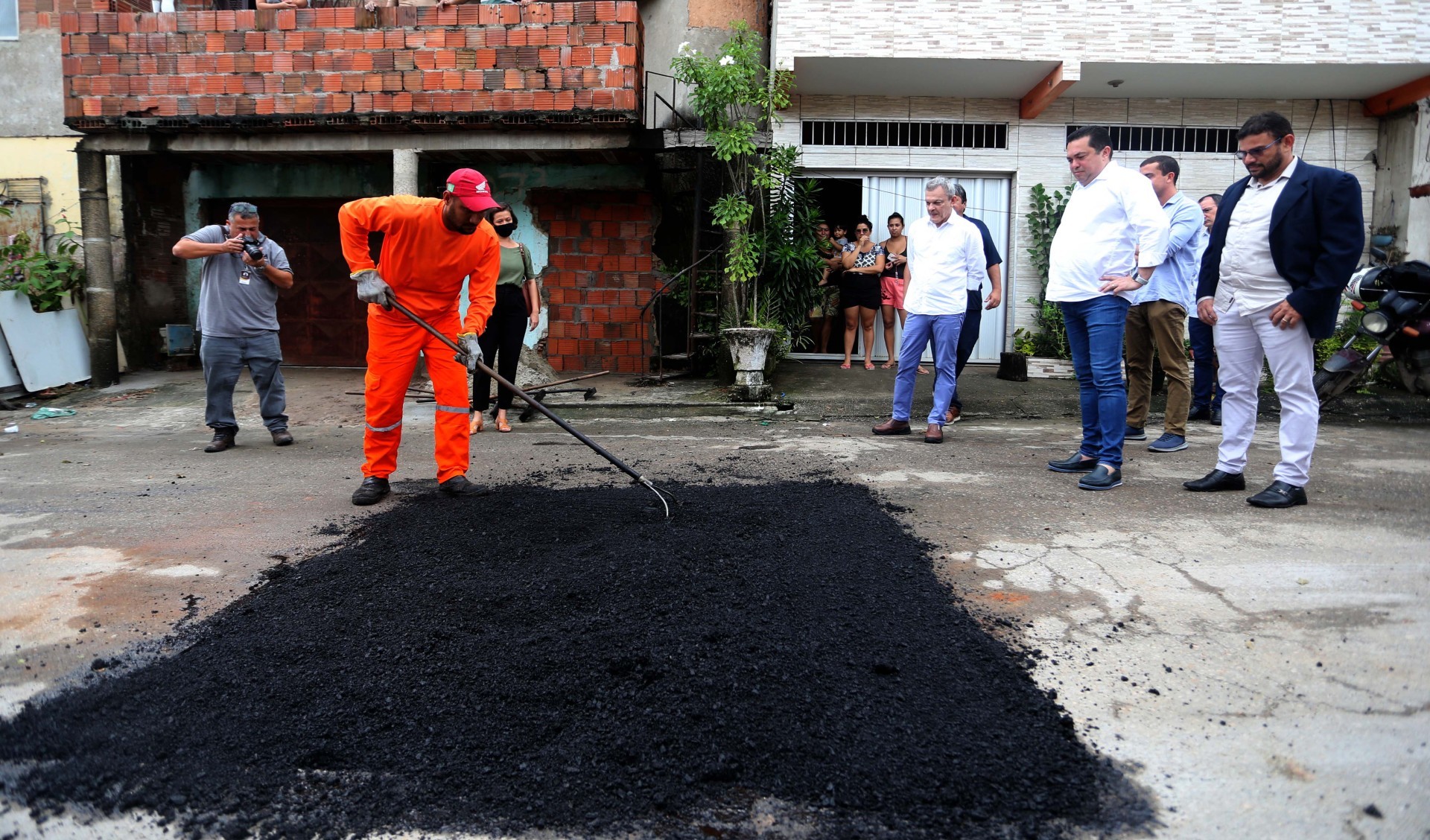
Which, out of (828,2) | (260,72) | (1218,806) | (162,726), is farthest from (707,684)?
(260,72)

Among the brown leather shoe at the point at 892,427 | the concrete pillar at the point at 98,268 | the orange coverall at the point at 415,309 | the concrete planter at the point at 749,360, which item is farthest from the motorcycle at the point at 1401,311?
the concrete pillar at the point at 98,268

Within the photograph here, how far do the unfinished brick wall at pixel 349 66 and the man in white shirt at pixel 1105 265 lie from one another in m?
5.50

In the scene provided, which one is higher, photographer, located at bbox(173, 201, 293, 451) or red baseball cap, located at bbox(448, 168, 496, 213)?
red baseball cap, located at bbox(448, 168, 496, 213)

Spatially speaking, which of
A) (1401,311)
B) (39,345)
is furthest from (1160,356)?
(39,345)

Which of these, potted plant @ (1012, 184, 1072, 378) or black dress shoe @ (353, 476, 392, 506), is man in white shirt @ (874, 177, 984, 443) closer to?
black dress shoe @ (353, 476, 392, 506)

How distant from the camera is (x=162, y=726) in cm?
237

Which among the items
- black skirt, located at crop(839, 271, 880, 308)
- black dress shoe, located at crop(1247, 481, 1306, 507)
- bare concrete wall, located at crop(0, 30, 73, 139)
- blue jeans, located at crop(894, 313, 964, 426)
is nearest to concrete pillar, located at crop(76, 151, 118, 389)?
bare concrete wall, located at crop(0, 30, 73, 139)

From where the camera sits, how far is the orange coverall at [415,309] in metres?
4.76

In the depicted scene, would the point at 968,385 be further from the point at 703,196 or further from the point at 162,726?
the point at 162,726

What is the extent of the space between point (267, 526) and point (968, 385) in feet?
21.8

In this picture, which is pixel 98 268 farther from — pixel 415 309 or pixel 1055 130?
pixel 1055 130

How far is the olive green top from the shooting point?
22.3 ft

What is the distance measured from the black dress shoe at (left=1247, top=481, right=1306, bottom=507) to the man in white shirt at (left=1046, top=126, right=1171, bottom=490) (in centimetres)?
70

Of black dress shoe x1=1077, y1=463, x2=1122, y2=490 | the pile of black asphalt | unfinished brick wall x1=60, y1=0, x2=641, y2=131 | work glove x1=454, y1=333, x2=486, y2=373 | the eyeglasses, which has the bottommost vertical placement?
the pile of black asphalt
